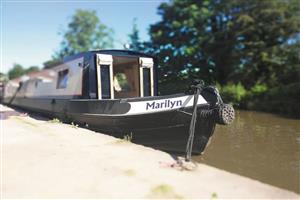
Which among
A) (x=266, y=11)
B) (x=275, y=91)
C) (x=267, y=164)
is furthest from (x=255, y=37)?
(x=267, y=164)

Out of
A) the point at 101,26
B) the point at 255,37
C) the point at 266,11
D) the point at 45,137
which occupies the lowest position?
the point at 45,137

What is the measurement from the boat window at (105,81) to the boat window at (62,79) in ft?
8.77

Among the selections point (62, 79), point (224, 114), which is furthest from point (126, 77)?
point (224, 114)

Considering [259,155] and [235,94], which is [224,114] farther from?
[235,94]

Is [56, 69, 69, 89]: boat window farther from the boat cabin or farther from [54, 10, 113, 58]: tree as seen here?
[54, 10, 113, 58]: tree

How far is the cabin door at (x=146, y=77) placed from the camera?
29.8 ft

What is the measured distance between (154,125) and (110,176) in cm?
273

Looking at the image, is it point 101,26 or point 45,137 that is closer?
point 45,137

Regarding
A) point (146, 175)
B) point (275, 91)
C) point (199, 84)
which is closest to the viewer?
point (146, 175)

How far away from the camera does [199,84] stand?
6.30 meters

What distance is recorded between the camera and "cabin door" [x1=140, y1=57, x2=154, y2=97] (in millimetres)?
9086

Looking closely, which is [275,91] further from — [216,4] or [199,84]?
[199,84]

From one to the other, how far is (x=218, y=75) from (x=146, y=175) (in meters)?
23.4

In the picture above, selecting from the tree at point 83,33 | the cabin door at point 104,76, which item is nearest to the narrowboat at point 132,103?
the cabin door at point 104,76
